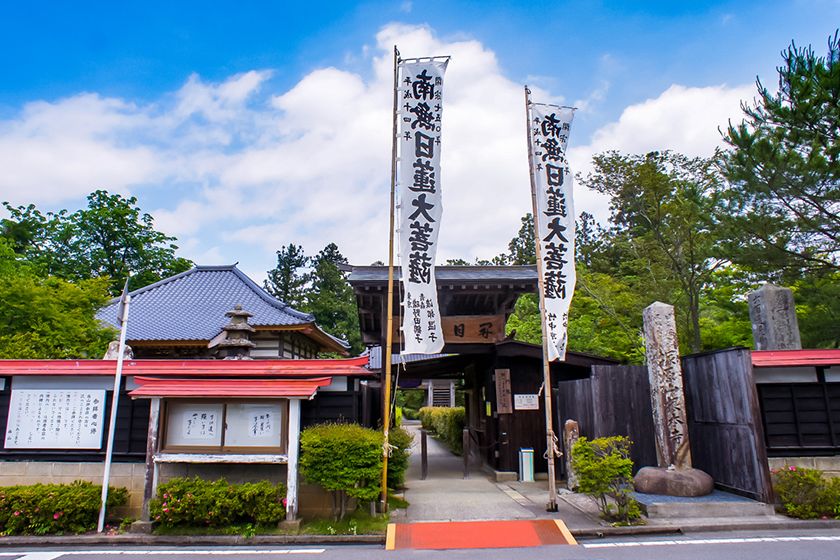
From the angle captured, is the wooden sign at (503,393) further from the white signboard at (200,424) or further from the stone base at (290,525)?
the white signboard at (200,424)

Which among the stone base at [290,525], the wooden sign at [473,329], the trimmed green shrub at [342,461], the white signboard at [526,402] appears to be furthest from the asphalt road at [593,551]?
the white signboard at [526,402]

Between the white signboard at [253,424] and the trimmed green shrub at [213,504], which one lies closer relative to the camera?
the trimmed green shrub at [213,504]

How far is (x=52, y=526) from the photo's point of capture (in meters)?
7.61

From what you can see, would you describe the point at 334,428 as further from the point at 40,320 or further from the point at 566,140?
the point at 40,320

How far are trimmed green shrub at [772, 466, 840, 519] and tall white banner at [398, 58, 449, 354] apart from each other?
6064mm

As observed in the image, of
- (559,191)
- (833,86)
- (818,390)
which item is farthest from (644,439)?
(833,86)

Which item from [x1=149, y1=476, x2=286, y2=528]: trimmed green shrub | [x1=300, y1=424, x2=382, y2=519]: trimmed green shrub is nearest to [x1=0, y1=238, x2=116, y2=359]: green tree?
[x1=149, y1=476, x2=286, y2=528]: trimmed green shrub

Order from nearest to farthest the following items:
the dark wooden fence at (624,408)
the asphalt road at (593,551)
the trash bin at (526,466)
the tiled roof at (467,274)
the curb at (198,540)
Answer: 1. the asphalt road at (593,551)
2. the curb at (198,540)
3. the dark wooden fence at (624,408)
4. the tiled roof at (467,274)
5. the trash bin at (526,466)

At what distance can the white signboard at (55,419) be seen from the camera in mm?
8797

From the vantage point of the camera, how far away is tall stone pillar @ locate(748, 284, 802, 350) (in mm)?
10984

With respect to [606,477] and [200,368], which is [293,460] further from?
[606,477]

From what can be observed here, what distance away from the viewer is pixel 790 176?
479 inches

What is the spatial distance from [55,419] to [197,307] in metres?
8.83

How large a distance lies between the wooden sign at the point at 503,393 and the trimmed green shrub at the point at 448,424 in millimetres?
5324
